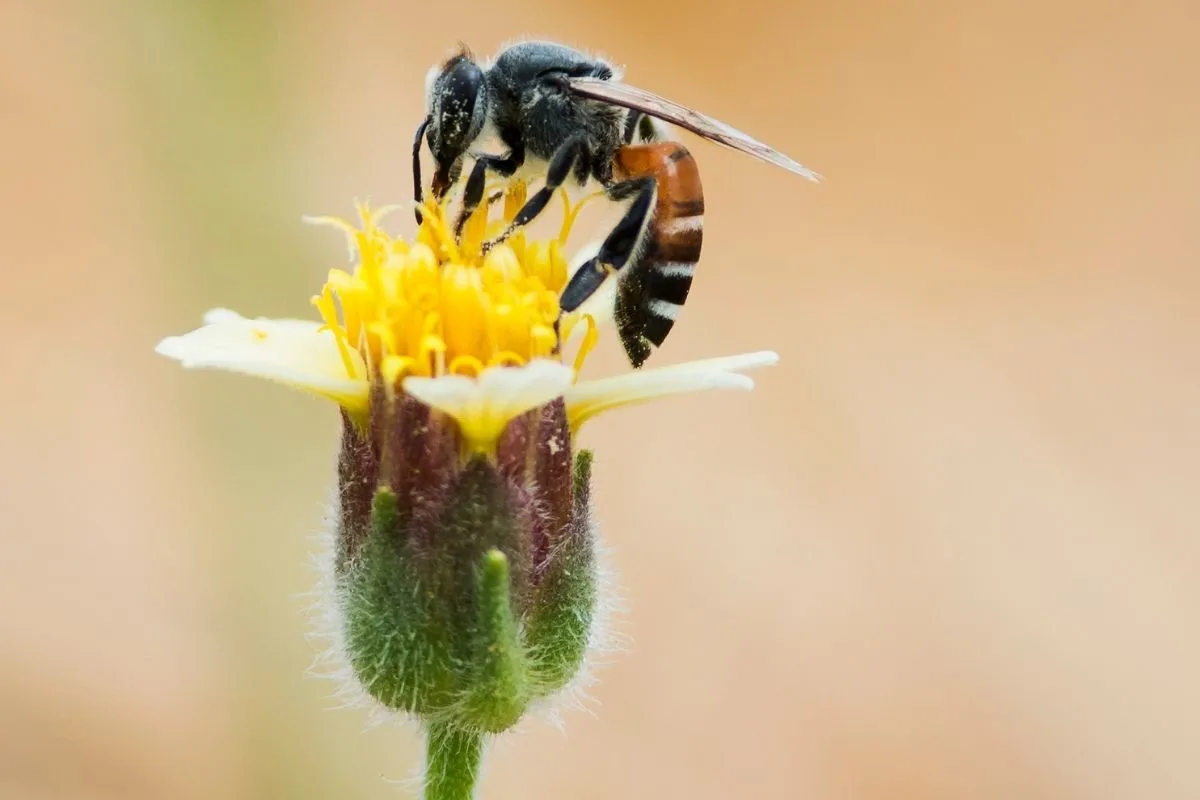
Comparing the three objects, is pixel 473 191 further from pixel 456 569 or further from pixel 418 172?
pixel 456 569

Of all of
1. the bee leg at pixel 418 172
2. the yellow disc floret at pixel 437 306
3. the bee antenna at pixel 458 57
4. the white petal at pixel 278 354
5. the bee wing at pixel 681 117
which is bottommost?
the white petal at pixel 278 354

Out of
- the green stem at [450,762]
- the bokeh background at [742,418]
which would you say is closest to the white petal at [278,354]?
the green stem at [450,762]

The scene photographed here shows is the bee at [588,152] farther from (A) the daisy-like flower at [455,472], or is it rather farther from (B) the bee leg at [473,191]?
(A) the daisy-like flower at [455,472]

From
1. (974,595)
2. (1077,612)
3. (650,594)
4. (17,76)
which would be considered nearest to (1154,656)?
(1077,612)

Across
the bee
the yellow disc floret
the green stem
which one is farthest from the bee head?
the green stem

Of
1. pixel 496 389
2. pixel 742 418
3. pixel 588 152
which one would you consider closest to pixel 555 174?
pixel 588 152

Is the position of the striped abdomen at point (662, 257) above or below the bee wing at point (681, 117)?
below
